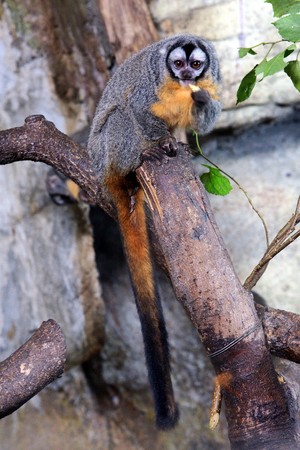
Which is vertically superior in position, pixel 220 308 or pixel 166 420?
pixel 220 308

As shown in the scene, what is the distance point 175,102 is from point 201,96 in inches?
4.1

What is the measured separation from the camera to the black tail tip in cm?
209

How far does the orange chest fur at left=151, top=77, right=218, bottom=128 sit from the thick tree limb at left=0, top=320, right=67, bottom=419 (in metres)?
0.88

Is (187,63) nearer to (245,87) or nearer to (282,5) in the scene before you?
(245,87)

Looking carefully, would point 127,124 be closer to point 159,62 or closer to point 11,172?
point 159,62

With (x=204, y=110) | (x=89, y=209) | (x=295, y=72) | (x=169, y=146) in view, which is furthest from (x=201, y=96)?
(x=89, y=209)

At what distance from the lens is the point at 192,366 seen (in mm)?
3885

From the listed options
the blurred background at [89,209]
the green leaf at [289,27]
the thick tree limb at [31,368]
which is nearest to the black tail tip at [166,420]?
the thick tree limb at [31,368]

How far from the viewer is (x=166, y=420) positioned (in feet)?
6.87

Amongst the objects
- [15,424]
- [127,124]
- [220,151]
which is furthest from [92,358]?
[127,124]

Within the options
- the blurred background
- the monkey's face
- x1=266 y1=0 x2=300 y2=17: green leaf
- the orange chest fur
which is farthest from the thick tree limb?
→ the blurred background

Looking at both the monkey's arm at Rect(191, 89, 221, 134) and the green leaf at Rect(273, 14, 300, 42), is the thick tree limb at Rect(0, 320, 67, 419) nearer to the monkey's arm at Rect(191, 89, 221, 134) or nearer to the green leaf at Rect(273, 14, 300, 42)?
the monkey's arm at Rect(191, 89, 221, 134)

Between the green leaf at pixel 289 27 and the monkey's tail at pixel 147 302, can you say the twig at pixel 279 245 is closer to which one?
the monkey's tail at pixel 147 302

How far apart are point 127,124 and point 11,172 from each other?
47.3 inches
